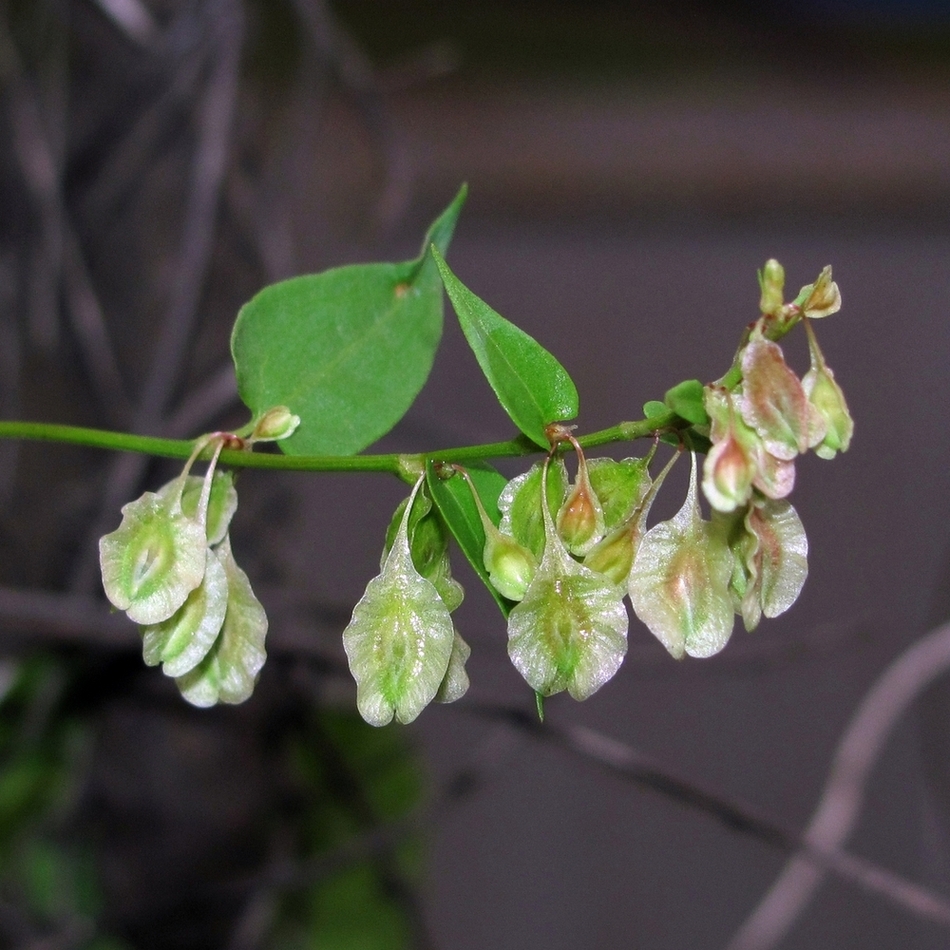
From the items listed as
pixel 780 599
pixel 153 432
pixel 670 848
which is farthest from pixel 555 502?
pixel 670 848

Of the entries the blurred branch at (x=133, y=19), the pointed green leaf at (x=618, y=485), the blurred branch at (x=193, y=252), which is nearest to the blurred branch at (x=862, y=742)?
the pointed green leaf at (x=618, y=485)

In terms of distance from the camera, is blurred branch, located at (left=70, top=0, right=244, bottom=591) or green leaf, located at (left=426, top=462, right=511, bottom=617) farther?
blurred branch, located at (left=70, top=0, right=244, bottom=591)

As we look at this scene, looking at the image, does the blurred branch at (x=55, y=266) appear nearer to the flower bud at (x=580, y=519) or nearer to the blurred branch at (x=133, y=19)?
the blurred branch at (x=133, y=19)

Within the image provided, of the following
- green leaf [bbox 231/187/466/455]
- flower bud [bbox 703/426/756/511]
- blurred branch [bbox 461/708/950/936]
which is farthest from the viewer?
blurred branch [bbox 461/708/950/936]

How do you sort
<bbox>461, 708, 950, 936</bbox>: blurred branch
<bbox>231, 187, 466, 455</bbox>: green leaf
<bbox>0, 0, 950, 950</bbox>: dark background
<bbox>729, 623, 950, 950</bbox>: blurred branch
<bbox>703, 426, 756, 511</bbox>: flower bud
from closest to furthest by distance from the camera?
<bbox>703, 426, 756, 511</bbox>: flower bud
<bbox>231, 187, 466, 455</bbox>: green leaf
<bbox>461, 708, 950, 936</bbox>: blurred branch
<bbox>729, 623, 950, 950</bbox>: blurred branch
<bbox>0, 0, 950, 950</bbox>: dark background

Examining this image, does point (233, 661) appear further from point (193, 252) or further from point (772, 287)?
point (193, 252)

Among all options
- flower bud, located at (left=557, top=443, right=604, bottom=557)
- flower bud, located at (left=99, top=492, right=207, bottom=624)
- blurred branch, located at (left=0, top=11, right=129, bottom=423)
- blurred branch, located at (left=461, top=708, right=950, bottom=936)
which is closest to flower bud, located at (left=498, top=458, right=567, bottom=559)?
flower bud, located at (left=557, top=443, right=604, bottom=557)

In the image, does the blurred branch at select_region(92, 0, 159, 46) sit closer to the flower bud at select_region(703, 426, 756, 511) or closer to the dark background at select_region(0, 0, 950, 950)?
the dark background at select_region(0, 0, 950, 950)
